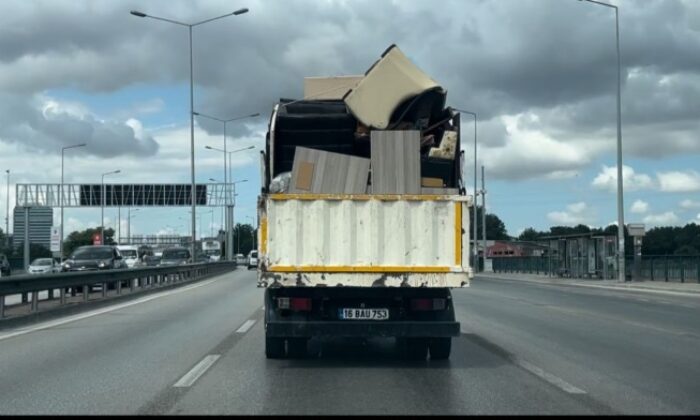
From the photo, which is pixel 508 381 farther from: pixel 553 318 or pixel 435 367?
pixel 553 318

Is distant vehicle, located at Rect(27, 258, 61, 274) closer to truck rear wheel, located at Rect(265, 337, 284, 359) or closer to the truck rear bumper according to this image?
truck rear wheel, located at Rect(265, 337, 284, 359)

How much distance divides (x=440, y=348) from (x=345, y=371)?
5.34ft

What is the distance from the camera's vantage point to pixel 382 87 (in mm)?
11219

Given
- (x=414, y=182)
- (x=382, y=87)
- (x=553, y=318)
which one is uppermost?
(x=382, y=87)

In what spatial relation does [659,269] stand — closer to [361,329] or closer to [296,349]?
[296,349]

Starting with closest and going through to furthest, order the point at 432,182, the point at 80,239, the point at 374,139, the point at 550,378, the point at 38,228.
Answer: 1. the point at 550,378
2. the point at 374,139
3. the point at 432,182
4. the point at 80,239
5. the point at 38,228

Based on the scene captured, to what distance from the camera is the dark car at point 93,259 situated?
34281mm

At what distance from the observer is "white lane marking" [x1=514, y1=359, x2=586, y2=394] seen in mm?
9219

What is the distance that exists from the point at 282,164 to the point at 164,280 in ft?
90.6

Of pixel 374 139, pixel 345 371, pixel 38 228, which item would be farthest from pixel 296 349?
pixel 38 228

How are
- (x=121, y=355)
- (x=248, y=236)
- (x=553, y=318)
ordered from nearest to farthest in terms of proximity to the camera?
(x=121, y=355) < (x=553, y=318) < (x=248, y=236)

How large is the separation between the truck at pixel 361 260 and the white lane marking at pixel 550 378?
1.18 m

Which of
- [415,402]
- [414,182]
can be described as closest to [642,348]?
[414,182]

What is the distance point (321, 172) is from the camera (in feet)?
34.6
